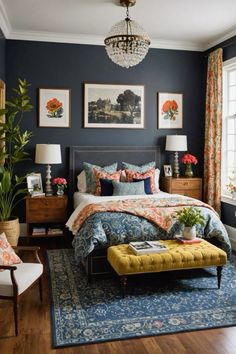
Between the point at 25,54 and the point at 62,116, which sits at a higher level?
the point at 25,54

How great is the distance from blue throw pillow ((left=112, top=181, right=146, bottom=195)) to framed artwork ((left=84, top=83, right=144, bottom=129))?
1214mm

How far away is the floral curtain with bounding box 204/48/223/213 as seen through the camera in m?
5.79

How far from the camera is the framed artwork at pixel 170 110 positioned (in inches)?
248

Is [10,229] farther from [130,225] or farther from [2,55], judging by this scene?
[2,55]

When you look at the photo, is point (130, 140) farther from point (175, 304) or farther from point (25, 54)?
point (175, 304)

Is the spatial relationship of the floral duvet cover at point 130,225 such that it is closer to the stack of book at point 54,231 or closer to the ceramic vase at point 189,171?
the stack of book at point 54,231

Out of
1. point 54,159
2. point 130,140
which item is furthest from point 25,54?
point 130,140

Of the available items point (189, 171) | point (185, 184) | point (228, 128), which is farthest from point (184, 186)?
point (228, 128)

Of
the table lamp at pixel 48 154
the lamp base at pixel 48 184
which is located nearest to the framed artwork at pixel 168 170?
the table lamp at pixel 48 154

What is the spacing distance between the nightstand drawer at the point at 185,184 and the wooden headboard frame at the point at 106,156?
1.66ft

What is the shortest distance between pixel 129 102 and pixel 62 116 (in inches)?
45.7

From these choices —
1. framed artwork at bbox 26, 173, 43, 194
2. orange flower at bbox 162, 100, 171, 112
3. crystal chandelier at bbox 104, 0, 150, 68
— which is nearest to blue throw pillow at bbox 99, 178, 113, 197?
framed artwork at bbox 26, 173, 43, 194

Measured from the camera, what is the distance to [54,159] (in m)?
5.53

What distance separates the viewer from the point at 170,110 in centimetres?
633
